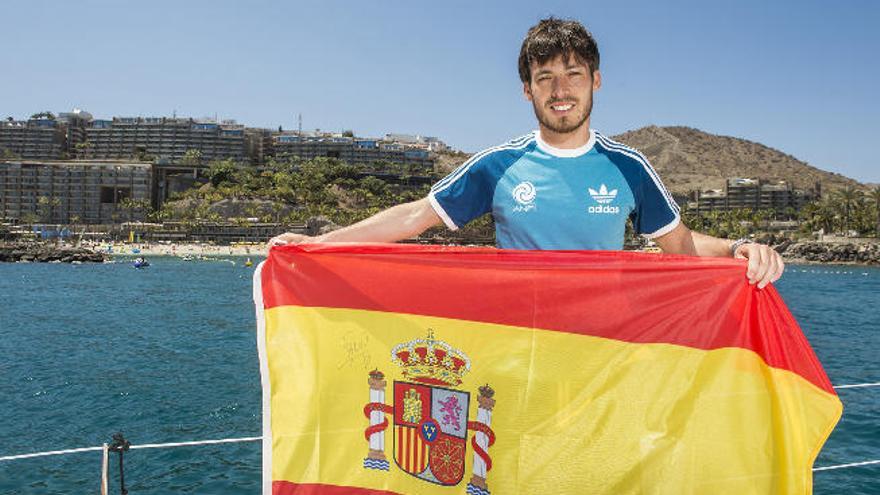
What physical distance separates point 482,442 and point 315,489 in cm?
84

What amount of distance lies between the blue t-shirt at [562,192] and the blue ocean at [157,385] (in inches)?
494

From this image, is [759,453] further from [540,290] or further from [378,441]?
[378,441]

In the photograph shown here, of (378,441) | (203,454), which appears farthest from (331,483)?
(203,454)

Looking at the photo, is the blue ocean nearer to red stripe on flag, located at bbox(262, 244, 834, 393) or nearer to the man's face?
red stripe on flag, located at bbox(262, 244, 834, 393)

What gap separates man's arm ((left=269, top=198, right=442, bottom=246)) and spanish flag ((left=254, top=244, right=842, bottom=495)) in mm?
103

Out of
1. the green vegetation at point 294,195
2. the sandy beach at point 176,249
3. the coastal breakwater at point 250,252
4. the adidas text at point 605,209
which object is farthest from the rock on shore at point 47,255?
the adidas text at point 605,209

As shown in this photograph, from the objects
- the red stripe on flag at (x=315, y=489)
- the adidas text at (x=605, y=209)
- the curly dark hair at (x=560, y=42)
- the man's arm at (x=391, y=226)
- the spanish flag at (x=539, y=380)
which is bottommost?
the red stripe on flag at (x=315, y=489)

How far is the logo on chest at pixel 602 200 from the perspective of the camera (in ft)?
10.5

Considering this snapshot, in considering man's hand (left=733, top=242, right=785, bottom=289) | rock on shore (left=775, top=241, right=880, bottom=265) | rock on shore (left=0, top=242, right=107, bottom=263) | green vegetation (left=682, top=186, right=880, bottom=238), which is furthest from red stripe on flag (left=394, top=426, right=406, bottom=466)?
rock on shore (left=775, top=241, right=880, bottom=265)

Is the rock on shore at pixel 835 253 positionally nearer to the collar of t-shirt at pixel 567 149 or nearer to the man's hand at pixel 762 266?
the man's hand at pixel 762 266

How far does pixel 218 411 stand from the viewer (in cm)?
2166

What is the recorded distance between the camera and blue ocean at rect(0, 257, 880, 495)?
15305 mm

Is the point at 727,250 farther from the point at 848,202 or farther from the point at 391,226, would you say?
the point at 848,202

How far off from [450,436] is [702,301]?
131 centimetres
